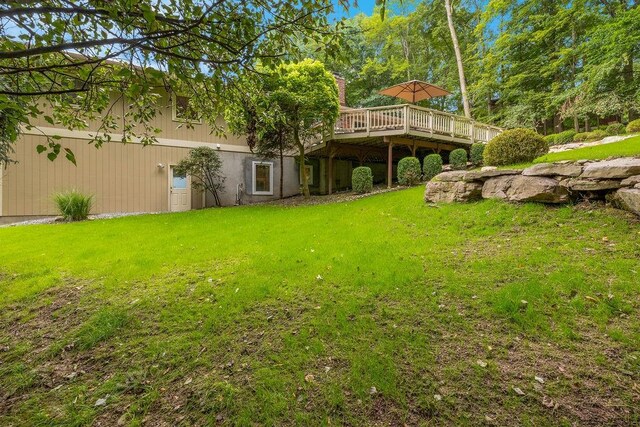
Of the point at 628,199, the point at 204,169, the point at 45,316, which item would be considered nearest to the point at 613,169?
the point at 628,199

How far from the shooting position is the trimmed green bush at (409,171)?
10.2 m

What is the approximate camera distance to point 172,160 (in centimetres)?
1154

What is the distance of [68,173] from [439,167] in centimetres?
1264

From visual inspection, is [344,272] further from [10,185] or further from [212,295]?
[10,185]

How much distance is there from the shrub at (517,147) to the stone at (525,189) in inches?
95.2

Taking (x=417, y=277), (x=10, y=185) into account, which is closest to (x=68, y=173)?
(x=10, y=185)

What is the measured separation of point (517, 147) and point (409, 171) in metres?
3.27

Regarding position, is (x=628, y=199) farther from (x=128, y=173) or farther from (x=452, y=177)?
(x=128, y=173)

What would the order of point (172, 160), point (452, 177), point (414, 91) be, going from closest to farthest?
point (452, 177) → point (172, 160) → point (414, 91)

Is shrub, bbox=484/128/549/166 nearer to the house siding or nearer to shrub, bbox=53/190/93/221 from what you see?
the house siding

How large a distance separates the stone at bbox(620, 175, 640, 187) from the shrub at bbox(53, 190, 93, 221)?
1239 cm

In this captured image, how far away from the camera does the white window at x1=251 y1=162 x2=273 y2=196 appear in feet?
43.2

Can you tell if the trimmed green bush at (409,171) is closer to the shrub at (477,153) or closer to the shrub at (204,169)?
the shrub at (477,153)

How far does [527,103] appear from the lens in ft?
50.4
